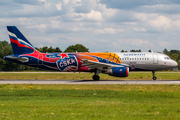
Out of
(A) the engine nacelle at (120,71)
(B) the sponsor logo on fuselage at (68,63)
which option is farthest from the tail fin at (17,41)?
(A) the engine nacelle at (120,71)

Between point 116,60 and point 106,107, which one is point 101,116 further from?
point 116,60

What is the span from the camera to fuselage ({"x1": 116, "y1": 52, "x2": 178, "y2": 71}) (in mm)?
31438

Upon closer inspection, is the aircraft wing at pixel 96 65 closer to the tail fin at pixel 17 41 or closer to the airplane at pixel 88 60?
the airplane at pixel 88 60

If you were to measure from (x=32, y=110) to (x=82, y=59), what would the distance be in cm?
2032

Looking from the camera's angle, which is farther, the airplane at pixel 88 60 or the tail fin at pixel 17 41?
the tail fin at pixel 17 41

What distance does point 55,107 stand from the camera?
496 inches

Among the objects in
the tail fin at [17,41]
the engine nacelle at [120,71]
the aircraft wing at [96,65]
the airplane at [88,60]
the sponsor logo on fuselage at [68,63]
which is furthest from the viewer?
the tail fin at [17,41]

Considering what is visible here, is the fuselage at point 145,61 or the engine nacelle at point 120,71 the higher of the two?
the fuselage at point 145,61

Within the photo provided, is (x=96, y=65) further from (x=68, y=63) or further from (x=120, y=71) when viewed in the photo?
(x=68, y=63)

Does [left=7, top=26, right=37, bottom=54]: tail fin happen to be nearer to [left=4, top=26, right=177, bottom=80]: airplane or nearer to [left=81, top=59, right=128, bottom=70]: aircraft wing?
[left=4, top=26, right=177, bottom=80]: airplane

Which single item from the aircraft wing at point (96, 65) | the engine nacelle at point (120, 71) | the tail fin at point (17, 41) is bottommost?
the engine nacelle at point (120, 71)

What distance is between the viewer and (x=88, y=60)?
30.8 m

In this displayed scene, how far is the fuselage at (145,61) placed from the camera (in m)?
31.4

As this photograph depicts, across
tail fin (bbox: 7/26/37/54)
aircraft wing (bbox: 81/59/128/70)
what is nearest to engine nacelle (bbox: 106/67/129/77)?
aircraft wing (bbox: 81/59/128/70)
